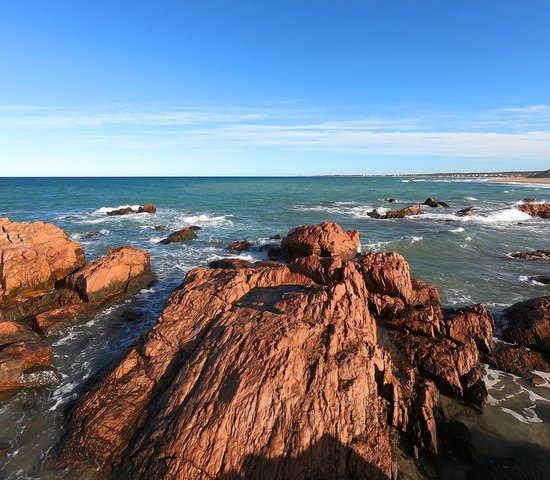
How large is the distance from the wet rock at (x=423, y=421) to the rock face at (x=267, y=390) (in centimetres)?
3

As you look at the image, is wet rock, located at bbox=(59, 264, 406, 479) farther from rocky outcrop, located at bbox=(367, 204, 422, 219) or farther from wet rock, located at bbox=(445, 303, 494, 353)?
rocky outcrop, located at bbox=(367, 204, 422, 219)

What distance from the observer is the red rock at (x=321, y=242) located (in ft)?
59.7

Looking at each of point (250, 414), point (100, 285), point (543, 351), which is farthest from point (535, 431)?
point (100, 285)

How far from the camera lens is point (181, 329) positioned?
10.2 metres

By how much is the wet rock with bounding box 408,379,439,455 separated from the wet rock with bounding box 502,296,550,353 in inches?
226

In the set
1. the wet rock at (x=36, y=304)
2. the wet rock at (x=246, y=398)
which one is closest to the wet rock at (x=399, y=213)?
the wet rock at (x=246, y=398)

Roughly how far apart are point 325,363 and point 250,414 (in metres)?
2.22

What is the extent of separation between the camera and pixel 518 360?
37.5 ft

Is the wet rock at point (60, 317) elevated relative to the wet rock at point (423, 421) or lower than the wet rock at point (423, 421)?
elevated

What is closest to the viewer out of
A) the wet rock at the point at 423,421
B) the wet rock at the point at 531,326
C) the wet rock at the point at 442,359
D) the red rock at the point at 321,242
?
the wet rock at the point at 423,421

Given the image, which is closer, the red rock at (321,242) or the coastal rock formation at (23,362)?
the coastal rock formation at (23,362)

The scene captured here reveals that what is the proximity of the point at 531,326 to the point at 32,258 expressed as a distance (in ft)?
74.3

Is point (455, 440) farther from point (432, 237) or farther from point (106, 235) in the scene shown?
point (106, 235)

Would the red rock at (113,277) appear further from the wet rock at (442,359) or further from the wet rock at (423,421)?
the wet rock at (423,421)
